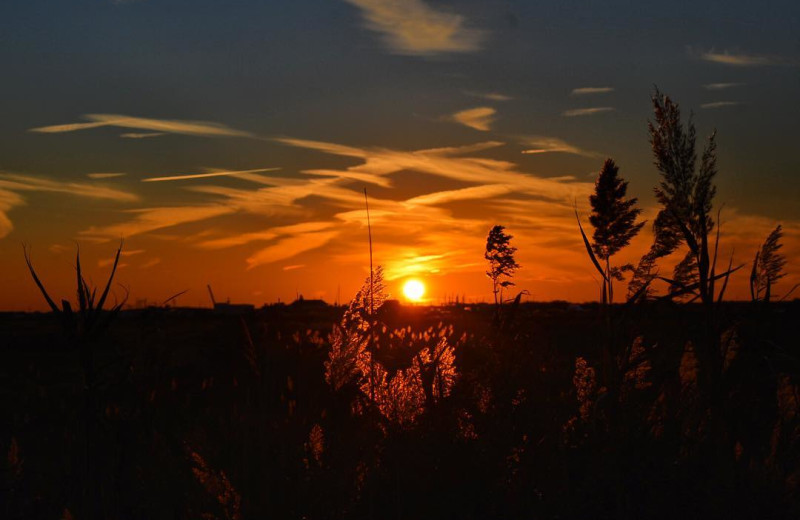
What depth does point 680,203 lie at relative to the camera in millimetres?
5527

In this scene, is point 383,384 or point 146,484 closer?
point 383,384

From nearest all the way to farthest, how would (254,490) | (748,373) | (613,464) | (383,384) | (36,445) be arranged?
(254,490)
(383,384)
(613,464)
(748,373)
(36,445)

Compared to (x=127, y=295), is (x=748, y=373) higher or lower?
lower

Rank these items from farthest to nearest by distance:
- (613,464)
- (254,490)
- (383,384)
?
(613,464) < (383,384) < (254,490)

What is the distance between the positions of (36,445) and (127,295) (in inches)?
154

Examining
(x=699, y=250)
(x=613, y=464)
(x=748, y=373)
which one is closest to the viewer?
(x=613, y=464)

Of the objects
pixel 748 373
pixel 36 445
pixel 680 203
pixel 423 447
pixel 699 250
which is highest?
pixel 680 203

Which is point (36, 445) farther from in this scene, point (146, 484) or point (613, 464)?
point (613, 464)

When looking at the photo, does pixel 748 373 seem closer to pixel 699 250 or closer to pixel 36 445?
pixel 699 250

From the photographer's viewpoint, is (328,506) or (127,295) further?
(127,295)

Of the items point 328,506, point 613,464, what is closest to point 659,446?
point 613,464

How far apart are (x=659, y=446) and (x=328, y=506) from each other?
2.61 meters

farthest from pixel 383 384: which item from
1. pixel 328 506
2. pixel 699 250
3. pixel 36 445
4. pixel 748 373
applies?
pixel 36 445

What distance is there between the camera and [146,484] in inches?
199
